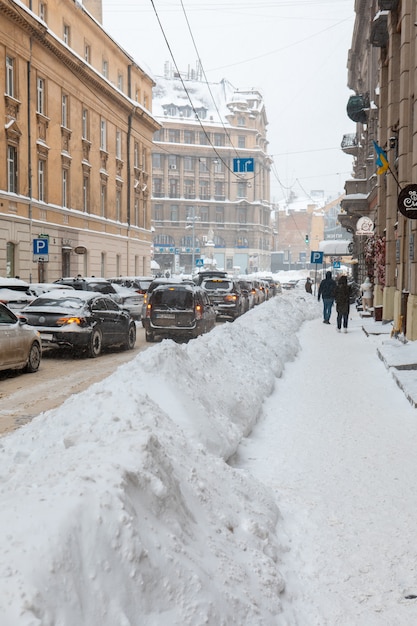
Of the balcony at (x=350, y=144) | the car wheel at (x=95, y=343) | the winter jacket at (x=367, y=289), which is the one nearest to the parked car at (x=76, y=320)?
the car wheel at (x=95, y=343)

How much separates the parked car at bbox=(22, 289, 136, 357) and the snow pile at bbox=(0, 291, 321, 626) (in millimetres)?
8640

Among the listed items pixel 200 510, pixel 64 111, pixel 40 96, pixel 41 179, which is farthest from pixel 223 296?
pixel 200 510

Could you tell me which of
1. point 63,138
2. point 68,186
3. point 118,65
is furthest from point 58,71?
point 118,65

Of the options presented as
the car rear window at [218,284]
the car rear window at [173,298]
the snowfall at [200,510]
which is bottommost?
the snowfall at [200,510]

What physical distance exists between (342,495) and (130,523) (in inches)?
108

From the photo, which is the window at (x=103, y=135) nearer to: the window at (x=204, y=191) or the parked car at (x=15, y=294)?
the parked car at (x=15, y=294)

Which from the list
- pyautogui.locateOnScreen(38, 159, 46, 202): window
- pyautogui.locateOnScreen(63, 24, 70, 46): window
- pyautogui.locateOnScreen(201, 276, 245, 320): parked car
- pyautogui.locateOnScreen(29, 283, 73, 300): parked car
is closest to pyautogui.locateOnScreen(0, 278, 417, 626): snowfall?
pyautogui.locateOnScreen(29, 283, 73, 300): parked car

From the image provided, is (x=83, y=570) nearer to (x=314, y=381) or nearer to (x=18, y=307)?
(x=314, y=381)

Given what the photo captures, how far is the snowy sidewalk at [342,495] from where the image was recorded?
12.0 ft

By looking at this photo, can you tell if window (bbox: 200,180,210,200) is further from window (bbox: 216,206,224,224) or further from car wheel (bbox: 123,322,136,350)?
car wheel (bbox: 123,322,136,350)

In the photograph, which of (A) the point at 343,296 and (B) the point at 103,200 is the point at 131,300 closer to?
(A) the point at 343,296

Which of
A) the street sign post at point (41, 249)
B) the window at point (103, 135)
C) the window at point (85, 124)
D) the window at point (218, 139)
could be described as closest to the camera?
the street sign post at point (41, 249)

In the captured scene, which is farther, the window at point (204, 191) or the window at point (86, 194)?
the window at point (204, 191)

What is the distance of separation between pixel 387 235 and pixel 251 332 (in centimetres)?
967
